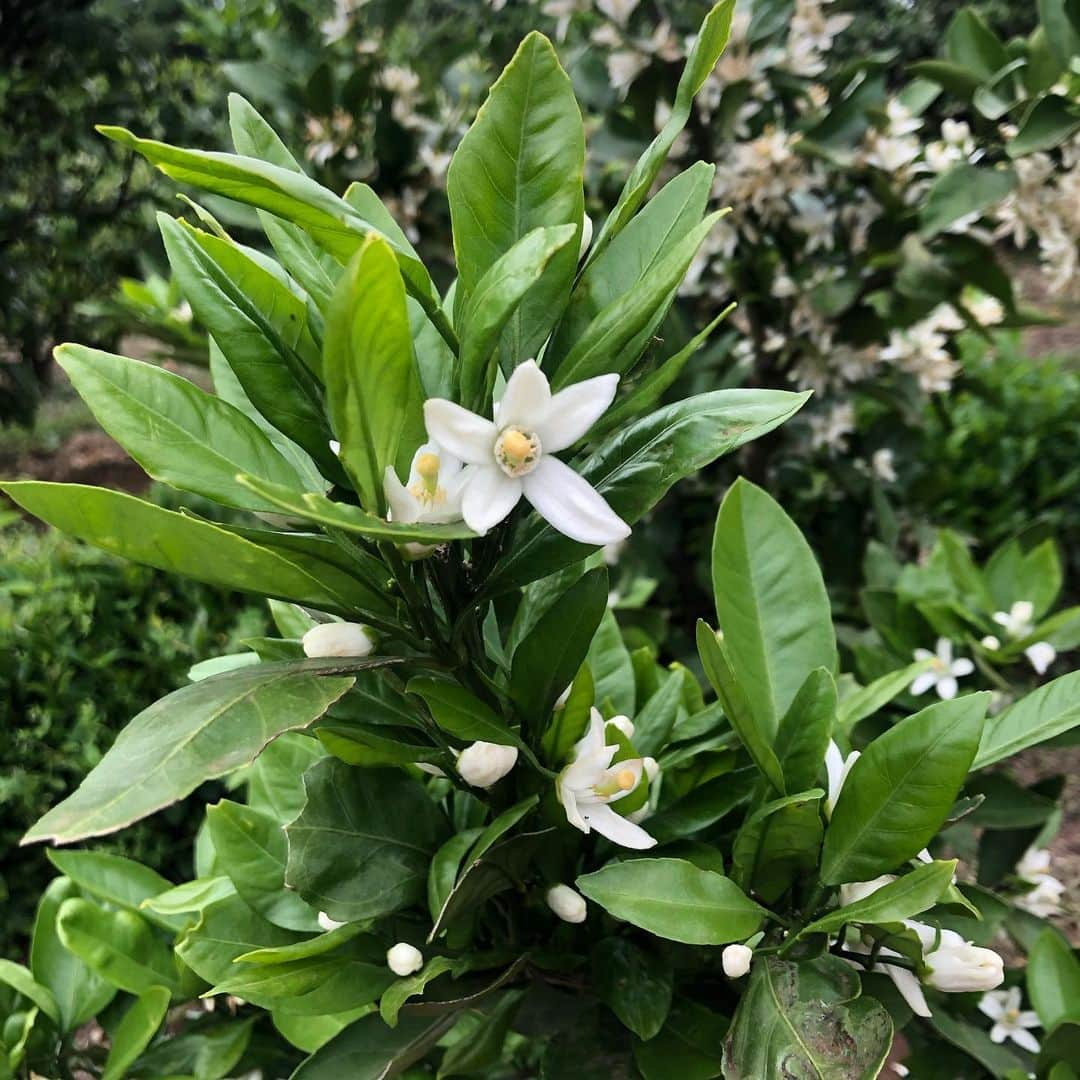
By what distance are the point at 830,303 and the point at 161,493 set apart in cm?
147

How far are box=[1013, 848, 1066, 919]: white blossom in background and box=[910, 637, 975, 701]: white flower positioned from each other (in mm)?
238

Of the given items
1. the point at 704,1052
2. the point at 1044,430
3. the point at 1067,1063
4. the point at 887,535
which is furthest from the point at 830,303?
the point at 1044,430

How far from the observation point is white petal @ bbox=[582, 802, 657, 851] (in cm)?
59

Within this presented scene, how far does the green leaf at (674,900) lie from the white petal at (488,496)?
0.23 meters

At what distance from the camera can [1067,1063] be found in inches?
31.3

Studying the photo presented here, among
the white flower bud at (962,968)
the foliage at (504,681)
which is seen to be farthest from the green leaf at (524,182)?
the white flower bud at (962,968)

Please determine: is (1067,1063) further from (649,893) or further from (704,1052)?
(649,893)

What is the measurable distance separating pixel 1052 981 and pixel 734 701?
574mm

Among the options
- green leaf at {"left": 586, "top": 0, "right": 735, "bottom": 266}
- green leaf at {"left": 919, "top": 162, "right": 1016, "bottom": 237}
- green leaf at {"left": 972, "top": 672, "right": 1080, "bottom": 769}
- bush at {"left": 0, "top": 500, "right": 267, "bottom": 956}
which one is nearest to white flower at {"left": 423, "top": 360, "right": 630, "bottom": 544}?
green leaf at {"left": 586, "top": 0, "right": 735, "bottom": 266}

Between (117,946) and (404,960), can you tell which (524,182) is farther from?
(117,946)

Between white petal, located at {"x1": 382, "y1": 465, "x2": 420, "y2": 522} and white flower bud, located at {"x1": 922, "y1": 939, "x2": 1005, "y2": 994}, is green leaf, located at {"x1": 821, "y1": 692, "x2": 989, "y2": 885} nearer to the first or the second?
white flower bud, located at {"x1": 922, "y1": 939, "x2": 1005, "y2": 994}

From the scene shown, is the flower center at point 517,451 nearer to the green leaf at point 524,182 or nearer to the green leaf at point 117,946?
the green leaf at point 524,182

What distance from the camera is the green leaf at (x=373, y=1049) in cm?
64

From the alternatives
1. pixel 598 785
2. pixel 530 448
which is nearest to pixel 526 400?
pixel 530 448
